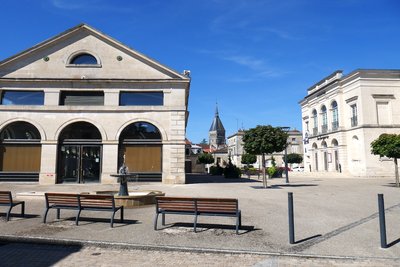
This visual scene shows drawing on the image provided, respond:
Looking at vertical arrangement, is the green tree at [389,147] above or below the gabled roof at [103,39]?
Answer: below

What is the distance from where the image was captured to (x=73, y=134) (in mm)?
23266

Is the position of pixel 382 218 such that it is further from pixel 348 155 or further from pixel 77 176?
pixel 348 155

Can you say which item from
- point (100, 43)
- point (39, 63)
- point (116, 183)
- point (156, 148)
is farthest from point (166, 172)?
point (39, 63)


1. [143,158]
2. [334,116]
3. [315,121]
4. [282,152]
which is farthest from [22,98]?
[282,152]

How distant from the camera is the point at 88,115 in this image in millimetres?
23047

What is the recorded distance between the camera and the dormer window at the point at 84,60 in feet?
78.9

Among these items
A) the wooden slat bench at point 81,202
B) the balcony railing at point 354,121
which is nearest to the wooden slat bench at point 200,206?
the wooden slat bench at point 81,202

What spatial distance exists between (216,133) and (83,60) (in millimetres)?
112495

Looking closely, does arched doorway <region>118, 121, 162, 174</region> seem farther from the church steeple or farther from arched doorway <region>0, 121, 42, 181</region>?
the church steeple

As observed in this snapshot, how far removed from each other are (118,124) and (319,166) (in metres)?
36.3

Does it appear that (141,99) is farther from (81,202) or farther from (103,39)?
(81,202)

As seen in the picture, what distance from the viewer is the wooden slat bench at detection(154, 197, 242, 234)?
7.47 meters

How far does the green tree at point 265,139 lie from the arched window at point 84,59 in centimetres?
1294

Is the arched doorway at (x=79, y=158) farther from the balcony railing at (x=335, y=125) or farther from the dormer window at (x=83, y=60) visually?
the balcony railing at (x=335, y=125)
